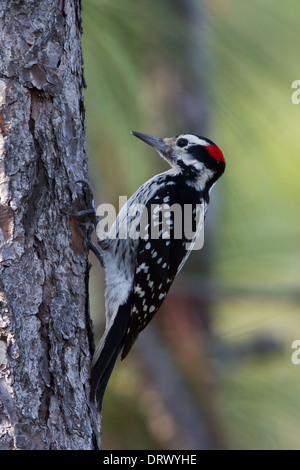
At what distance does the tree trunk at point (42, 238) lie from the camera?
220 cm

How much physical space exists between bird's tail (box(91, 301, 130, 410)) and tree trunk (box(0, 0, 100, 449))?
0.22ft

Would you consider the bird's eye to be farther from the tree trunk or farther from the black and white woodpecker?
the tree trunk

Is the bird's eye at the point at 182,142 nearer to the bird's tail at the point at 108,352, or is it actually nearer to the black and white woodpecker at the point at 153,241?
the black and white woodpecker at the point at 153,241

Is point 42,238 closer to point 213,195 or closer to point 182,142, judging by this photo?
point 182,142

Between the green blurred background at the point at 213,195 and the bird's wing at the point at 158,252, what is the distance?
0.41 meters

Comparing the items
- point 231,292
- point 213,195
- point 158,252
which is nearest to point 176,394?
point 231,292

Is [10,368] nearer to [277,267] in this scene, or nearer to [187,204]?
[187,204]

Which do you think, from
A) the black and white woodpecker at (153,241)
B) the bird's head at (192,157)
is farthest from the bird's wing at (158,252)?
the bird's head at (192,157)

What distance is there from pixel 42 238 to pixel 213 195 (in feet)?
5.90

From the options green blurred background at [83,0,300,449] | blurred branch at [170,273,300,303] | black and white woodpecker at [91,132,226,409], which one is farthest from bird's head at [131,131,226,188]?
blurred branch at [170,273,300,303]

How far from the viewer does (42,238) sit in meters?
2.38

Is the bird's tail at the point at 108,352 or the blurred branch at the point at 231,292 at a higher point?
the blurred branch at the point at 231,292

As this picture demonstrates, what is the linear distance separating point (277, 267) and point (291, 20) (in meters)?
1.47
